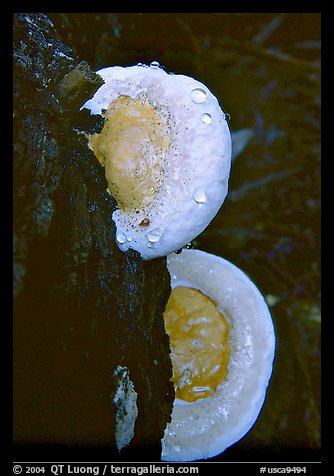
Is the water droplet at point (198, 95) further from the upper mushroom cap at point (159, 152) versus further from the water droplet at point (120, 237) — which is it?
the water droplet at point (120, 237)

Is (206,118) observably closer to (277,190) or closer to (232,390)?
(232,390)

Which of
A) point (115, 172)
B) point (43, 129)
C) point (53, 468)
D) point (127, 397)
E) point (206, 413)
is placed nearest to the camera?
point (43, 129)

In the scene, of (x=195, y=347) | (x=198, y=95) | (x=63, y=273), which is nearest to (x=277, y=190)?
(x=195, y=347)

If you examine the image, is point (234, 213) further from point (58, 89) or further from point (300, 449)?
point (58, 89)

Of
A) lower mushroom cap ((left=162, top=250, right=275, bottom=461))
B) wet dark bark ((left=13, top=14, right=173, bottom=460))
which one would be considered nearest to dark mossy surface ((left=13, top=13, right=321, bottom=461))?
lower mushroom cap ((left=162, top=250, right=275, bottom=461))

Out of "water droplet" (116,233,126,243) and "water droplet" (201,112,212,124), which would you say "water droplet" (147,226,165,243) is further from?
"water droplet" (201,112,212,124)

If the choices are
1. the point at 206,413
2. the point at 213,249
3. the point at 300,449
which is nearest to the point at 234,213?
the point at 213,249

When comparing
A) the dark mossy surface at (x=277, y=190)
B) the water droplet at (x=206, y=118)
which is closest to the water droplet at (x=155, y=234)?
the water droplet at (x=206, y=118)
